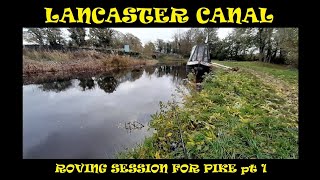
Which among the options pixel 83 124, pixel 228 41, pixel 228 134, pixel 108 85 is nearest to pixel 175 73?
pixel 108 85

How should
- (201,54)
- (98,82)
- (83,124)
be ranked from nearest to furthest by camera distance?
1. (83,124)
2. (98,82)
3. (201,54)

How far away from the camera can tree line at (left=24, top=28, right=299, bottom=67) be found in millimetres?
17531

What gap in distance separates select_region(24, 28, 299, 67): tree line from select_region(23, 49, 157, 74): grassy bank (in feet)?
36.9

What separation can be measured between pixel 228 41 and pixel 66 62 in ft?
107

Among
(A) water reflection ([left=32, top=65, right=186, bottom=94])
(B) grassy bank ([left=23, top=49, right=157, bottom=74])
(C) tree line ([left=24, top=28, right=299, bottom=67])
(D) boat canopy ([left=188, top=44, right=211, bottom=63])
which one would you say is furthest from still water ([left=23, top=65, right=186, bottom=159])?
(C) tree line ([left=24, top=28, right=299, bottom=67])

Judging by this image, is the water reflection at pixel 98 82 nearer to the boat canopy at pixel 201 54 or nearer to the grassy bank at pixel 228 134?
the boat canopy at pixel 201 54

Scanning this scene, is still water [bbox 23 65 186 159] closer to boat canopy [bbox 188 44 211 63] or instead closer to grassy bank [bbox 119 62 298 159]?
grassy bank [bbox 119 62 298 159]

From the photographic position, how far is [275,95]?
18.5ft

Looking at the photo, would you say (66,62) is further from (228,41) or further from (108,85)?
(228,41)

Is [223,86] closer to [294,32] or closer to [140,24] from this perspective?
[140,24]

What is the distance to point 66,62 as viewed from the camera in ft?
55.5

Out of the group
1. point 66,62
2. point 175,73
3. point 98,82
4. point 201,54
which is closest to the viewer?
point 98,82

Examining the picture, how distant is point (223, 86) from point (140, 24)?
15.3 ft

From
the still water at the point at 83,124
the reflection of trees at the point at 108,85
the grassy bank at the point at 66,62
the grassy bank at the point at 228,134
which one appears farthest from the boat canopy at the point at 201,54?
the grassy bank at the point at 228,134
